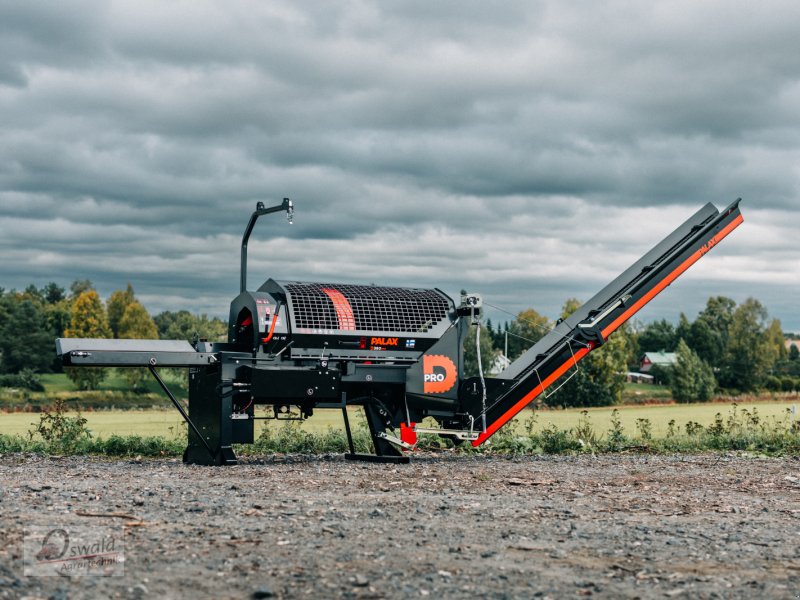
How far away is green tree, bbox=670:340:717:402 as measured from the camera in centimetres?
7344

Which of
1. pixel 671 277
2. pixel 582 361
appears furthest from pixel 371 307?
pixel 582 361

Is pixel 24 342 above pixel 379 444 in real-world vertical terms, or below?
above

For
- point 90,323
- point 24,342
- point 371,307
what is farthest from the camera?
point 24,342

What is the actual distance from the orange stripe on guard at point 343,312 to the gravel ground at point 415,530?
2.01 m

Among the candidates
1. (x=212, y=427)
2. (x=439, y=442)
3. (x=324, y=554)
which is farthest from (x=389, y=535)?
(x=439, y=442)

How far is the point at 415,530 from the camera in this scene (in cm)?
→ 729

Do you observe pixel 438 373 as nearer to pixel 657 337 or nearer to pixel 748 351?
pixel 748 351

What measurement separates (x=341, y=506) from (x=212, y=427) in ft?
14.8

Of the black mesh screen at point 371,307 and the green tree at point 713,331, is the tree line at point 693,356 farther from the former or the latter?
the black mesh screen at point 371,307
